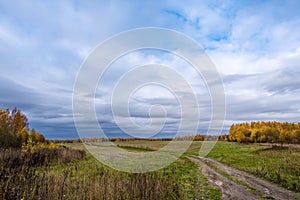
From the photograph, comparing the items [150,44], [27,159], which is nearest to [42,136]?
[27,159]

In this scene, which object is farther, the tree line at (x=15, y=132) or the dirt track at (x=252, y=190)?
the tree line at (x=15, y=132)

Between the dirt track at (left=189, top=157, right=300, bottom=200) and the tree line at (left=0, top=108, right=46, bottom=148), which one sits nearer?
the dirt track at (left=189, top=157, right=300, bottom=200)

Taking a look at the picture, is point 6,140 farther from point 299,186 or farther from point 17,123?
point 17,123

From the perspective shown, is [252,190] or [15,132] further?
[15,132]

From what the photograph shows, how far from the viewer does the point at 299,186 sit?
40.0 ft

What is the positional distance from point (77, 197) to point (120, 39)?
8802 mm

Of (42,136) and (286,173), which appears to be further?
(42,136)

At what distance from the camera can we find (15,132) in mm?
49344

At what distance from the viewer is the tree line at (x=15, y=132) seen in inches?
1321

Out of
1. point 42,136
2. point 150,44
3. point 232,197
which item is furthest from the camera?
point 42,136

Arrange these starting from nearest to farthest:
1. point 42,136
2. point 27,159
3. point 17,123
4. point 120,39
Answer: point 120,39
point 27,159
point 42,136
point 17,123

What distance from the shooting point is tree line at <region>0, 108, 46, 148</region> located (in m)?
33.6

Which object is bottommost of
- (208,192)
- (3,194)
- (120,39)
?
(208,192)

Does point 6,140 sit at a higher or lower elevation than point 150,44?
lower
